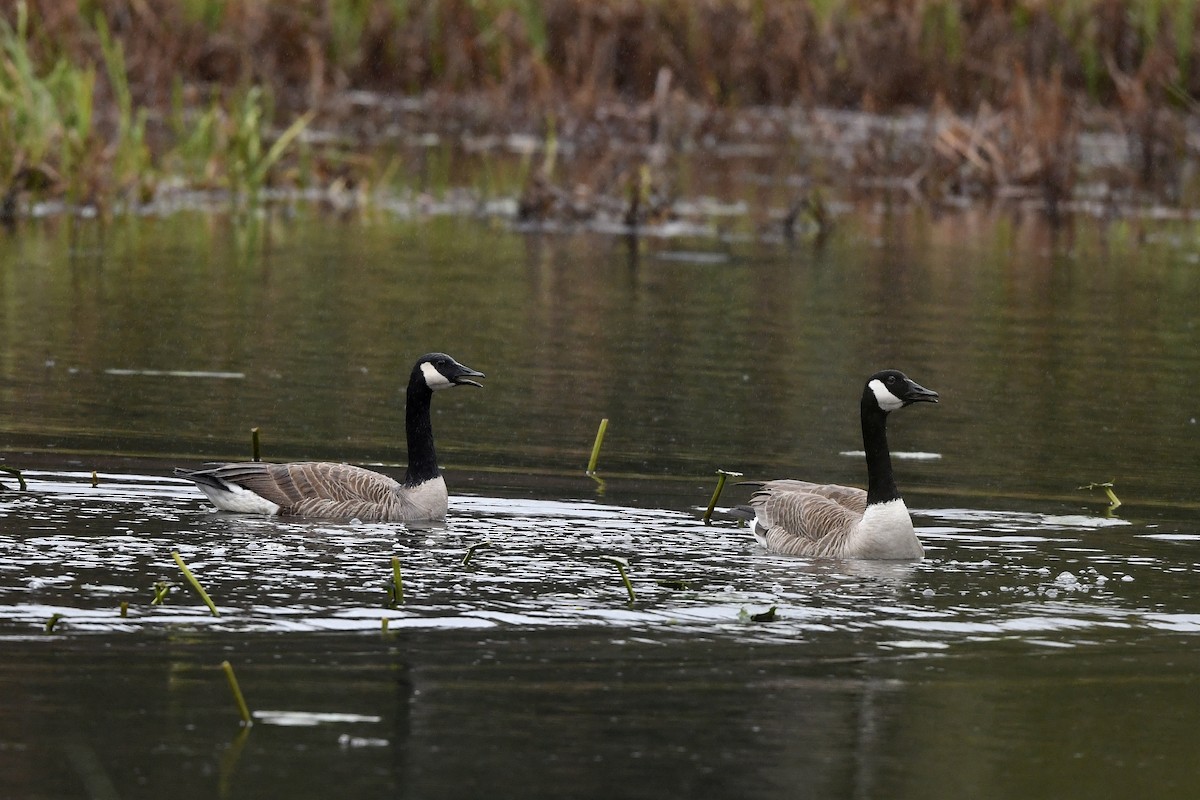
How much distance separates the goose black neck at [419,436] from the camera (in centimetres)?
1249

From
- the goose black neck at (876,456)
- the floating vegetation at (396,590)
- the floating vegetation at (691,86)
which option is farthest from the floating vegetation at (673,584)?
the floating vegetation at (691,86)

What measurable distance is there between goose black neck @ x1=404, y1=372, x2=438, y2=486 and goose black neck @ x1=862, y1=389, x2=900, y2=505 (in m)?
2.38

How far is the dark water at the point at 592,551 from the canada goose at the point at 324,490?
173mm

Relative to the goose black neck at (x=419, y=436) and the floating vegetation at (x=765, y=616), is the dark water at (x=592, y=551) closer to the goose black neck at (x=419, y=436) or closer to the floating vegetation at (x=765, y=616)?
the floating vegetation at (x=765, y=616)

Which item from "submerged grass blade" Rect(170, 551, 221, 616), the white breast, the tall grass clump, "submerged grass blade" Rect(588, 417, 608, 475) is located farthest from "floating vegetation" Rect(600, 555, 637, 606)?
the tall grass clump

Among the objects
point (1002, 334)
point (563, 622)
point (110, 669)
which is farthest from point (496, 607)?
point (1002, 334)

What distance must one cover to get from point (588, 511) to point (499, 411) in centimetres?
379

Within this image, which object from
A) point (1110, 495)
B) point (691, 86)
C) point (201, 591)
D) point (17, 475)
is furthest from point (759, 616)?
point (691, 86)

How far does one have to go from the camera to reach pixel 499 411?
16031 mm

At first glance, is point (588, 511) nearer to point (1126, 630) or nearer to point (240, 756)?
point (1126, 630)

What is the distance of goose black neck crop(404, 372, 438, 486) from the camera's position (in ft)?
41.0

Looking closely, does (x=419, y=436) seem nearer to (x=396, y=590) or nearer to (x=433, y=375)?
(x=433, y=375)

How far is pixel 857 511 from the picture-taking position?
12.0m

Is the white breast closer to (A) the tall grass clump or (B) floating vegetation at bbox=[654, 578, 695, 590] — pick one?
(B) floating vegetation at bbox=[654, 578, 695, 590]
